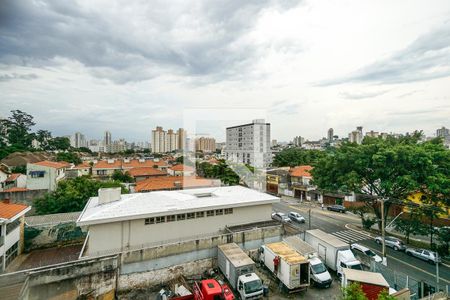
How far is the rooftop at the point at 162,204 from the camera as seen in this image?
14.5 m

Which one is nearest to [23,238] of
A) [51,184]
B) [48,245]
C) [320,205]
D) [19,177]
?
[48,245]

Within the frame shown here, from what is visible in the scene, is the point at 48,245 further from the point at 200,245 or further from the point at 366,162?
the point at 366,162

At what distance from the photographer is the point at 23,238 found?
732 inches

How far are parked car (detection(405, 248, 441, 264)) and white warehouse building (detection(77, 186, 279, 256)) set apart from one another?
37.2 ft

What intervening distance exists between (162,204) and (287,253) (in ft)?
30.4

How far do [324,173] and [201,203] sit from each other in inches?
627

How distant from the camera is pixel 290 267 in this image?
12.8 meters

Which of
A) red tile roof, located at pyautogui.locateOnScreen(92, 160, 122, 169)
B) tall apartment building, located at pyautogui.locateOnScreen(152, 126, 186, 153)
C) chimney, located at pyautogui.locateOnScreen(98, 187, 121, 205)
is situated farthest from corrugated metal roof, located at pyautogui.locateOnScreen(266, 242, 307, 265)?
tall apartment building, located at pyautogui.locateOnScreen(152, 126, 186, 153)

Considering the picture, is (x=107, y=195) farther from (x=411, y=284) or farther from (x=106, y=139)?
(x=106, y=139)

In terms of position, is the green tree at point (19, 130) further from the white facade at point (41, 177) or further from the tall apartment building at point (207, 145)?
the tall apartment building at point (207, 145)

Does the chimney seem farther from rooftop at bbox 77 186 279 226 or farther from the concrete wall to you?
the concrete wall

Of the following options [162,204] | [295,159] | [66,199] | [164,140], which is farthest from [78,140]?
[162,204]

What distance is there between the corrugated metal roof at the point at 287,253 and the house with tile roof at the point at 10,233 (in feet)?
58.3

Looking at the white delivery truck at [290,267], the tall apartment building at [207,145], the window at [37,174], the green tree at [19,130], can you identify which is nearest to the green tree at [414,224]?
the white delivery truck at [290,267]
